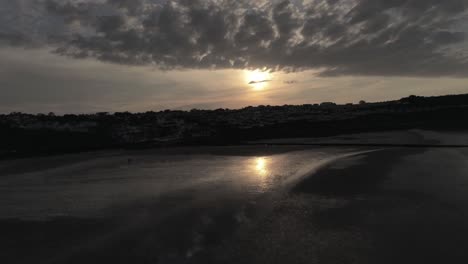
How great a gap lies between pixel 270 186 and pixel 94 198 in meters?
7.10

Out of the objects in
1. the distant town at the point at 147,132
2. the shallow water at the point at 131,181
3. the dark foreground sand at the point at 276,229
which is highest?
the distant town at the point at 147,132

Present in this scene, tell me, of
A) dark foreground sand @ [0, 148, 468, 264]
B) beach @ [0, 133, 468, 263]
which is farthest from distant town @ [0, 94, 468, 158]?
dark foreground sand @ [0, 148, 468, 264]

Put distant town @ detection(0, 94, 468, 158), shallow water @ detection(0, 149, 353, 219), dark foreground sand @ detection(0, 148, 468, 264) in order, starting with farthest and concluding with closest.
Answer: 1. distant town @ detection(0, 94, 468, 158)
2. shallow water @ detection(0, 149, 353, 219)
3. dark foreground sand @ detection(0, 148, 468, 264)

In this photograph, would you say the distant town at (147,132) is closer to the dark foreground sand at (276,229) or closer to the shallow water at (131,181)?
the shallow water at (131,181)

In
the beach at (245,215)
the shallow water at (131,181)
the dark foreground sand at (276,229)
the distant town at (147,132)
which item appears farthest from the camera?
the distant town at (147,132)

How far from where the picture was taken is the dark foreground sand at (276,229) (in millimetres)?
7203

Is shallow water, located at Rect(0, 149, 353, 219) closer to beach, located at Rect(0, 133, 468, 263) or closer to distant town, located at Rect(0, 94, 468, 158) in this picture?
beach, located at Rect(0, 133, 468, 263)

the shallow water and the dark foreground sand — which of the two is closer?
the dark foreground sand

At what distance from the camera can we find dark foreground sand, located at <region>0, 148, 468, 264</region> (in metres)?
7.20

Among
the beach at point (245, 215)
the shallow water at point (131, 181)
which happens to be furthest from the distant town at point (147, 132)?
the beach at point (245, 215)

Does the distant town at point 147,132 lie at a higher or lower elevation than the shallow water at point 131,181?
higher

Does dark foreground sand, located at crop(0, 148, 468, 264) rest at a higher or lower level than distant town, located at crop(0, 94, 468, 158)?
lower

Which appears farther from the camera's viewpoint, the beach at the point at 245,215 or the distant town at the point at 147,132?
the distant town at the point at 147,132

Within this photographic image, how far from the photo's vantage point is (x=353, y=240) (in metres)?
7.71
